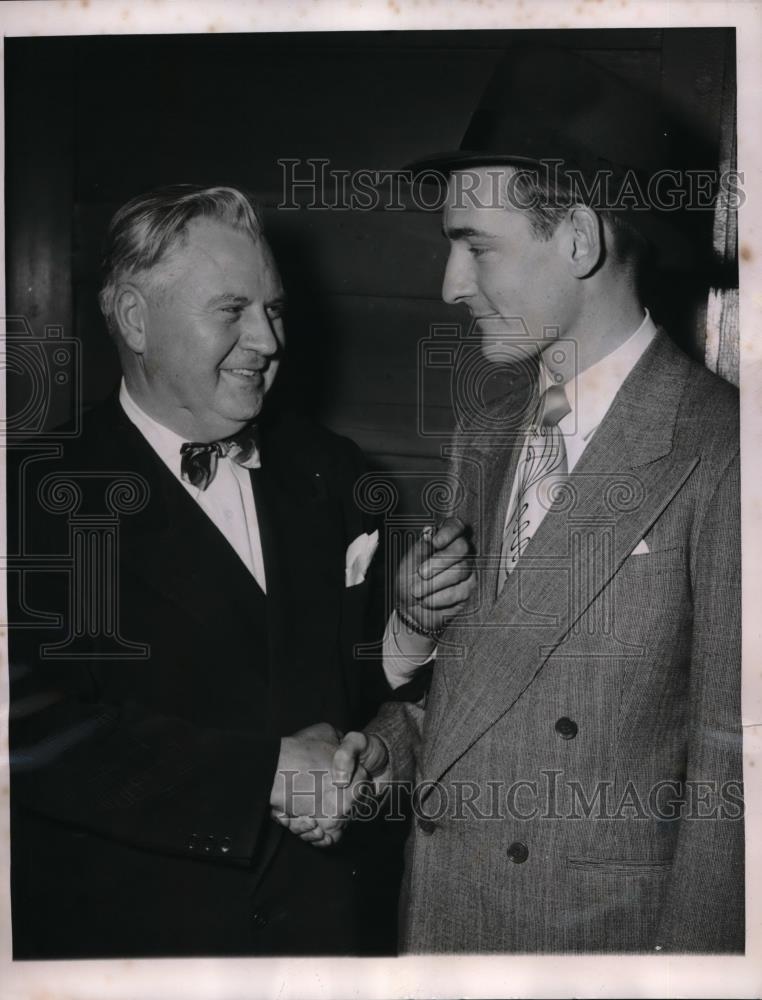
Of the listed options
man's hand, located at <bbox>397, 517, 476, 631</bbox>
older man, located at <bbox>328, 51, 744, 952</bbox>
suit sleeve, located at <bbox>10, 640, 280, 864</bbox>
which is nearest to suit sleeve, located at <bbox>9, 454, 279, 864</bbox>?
suit sleeve, located at <bbox>10, 640, 280, 864</bbox>

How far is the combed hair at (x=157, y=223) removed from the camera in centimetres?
106

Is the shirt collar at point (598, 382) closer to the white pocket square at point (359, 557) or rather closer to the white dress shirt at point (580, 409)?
the white dress shirt at point (580, 409)

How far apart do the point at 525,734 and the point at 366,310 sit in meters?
0.52

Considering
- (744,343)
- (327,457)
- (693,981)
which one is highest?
(744,343)

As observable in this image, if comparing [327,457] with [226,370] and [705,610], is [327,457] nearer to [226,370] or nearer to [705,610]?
[226,370]

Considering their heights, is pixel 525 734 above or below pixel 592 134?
below

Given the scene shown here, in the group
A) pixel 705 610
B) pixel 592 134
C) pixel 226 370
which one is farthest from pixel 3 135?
pixel 705 610

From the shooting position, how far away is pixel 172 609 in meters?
1.07

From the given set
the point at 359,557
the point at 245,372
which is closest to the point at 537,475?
the point at 359,557

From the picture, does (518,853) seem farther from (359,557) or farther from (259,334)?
(259,334)

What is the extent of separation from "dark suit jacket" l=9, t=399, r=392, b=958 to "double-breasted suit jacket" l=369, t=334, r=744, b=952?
0.13 metres

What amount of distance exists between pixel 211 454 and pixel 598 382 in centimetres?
45

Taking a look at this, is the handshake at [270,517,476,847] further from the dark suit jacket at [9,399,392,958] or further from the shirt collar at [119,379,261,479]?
the shirt collar at [119,379,261,479]

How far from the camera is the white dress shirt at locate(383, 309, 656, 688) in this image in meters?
1.07
